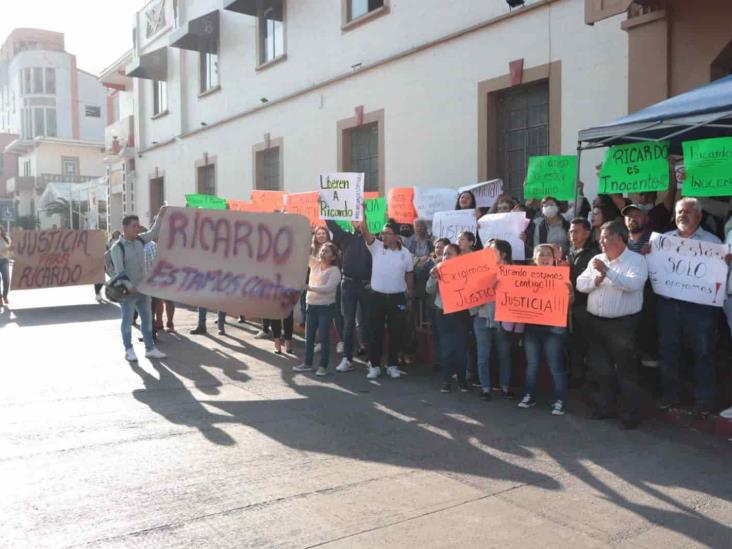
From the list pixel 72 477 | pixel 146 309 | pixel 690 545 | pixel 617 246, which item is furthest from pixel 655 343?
pixel 146 309

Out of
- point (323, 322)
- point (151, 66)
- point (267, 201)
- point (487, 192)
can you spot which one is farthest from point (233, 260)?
point (151, 66)

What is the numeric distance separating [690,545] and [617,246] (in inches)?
113

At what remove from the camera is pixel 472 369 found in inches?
303

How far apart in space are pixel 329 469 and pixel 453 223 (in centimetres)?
463

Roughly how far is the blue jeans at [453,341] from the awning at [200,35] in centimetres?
1411

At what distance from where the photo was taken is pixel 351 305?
27.1 feet

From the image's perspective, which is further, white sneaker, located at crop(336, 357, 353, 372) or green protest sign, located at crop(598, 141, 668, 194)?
white sneaker, located at crop(336, 357, 353, 372)

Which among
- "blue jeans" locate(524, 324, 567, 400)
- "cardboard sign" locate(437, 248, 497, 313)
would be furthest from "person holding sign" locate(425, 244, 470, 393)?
"blue jeans" locate(524, 324, 567, 400)

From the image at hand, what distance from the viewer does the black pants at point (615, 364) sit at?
19.8 feet

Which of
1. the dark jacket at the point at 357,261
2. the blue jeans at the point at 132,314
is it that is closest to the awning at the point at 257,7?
the blue jeans at the point at 132,314

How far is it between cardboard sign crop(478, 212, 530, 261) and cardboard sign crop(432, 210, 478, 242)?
1.17 feet

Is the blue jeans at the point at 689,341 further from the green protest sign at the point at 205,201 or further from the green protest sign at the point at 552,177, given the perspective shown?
the green protest sign at the point at 205,201

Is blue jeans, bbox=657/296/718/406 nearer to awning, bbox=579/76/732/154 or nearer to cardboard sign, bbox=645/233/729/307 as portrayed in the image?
cardboard sign, bbox=645/233/729/307

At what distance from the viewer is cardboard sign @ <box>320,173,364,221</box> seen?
840cm
